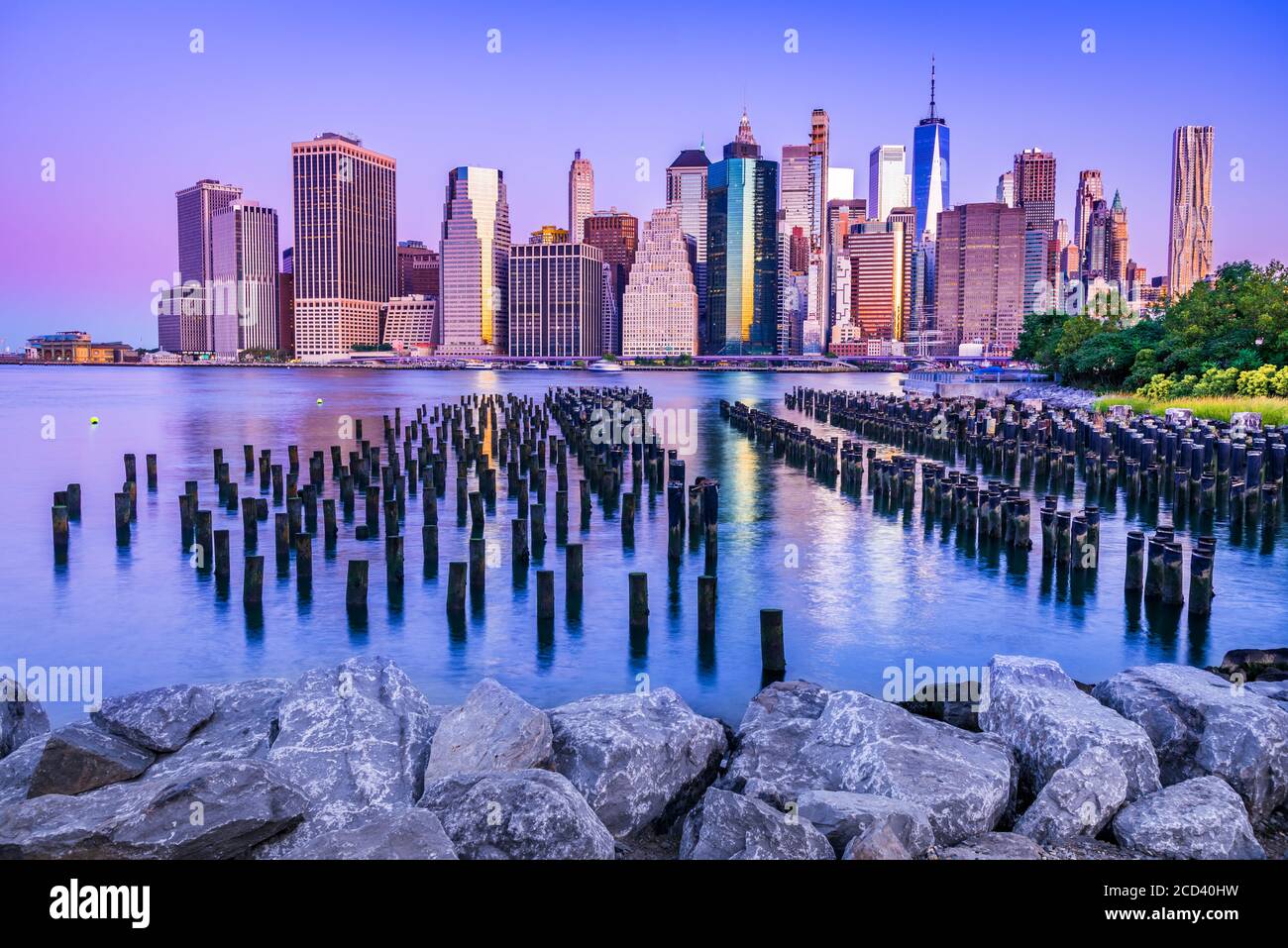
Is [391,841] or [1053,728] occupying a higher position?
[391,841]

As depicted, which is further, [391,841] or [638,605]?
[638,605]

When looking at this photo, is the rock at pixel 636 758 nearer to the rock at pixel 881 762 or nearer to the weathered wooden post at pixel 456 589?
the rock at pixel 881 762

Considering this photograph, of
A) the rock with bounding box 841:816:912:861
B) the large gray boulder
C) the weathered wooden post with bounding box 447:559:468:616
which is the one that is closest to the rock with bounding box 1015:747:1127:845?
the rock with bounding box 841:816:912:861

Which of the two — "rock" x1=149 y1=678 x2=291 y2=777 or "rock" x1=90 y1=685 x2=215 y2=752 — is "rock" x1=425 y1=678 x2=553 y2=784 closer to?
"rock" x1=149 y1=678 x2=291 y2=777

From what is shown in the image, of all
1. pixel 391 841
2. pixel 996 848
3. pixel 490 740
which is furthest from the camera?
pixel 490 740

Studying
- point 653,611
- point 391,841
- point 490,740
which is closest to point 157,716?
point 490,740

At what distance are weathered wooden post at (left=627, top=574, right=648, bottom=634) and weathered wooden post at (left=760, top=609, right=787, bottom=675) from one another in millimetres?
2652

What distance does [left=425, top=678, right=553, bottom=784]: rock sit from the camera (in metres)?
9.69

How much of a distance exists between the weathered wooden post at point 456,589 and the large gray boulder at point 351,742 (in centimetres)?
715

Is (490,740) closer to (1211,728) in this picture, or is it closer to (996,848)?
(996,848)

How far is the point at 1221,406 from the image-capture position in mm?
A: 45906

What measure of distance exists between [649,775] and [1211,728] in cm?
556
